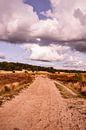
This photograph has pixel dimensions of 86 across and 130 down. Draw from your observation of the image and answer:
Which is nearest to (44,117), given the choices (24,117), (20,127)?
(24,117)

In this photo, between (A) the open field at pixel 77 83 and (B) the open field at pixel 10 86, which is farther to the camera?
(A) the open field at pixel 77 83

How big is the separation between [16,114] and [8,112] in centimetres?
77

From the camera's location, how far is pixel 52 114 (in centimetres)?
1792

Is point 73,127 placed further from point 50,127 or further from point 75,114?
point 75,114

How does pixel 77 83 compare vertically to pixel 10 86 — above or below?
below

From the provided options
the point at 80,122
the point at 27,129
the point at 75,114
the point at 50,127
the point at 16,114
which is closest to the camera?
the point at 27,129

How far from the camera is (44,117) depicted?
1658 centimetres

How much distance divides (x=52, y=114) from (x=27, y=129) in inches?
201

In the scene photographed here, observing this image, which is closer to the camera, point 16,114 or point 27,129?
point 27,129

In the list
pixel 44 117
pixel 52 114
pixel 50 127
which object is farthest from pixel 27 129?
pixel 52 114

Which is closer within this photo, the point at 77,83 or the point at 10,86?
the point at 10,86

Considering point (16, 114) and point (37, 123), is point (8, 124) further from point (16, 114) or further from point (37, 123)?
point (16, 114)

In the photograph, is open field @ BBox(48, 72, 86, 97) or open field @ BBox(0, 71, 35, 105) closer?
open field @ BBox(0, 71, 35, 105)

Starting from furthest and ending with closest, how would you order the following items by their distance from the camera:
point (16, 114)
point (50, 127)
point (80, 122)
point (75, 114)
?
point (75, 114) < point (16, 114) < point (80, 122) < point (50, 127)
